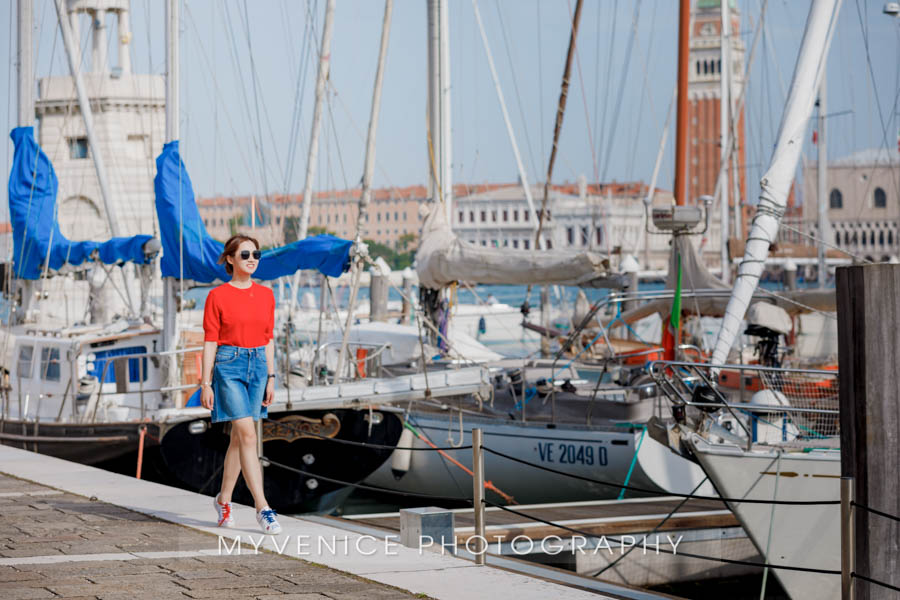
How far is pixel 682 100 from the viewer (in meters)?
20.0

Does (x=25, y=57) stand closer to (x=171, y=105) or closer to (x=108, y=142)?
(x=171, y=105)

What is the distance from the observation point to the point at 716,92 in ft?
504

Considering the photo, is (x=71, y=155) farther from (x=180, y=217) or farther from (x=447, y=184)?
(x=180, y=217)

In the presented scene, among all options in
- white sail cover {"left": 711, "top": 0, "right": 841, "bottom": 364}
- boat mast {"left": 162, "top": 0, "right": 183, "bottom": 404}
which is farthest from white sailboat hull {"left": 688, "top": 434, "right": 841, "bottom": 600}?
boat mast {"left": 162, "top": 0, "right": 183, "bottom": 404}

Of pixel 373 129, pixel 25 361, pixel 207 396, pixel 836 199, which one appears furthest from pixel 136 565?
pixel 836 199

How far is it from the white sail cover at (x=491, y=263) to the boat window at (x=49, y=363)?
559 cm

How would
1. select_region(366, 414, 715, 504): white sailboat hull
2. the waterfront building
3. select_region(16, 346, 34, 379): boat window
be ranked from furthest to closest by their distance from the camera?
1. the waterfront building
2. select_region(16, 346, 34, 379): boat window
3. select_region(366, 414, 715, 504): white sailboat hull

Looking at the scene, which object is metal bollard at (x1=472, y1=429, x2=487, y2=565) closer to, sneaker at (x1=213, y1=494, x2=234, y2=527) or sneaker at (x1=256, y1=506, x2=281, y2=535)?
sneaker at (x1=256, y1=506, x2=281, y2=535)

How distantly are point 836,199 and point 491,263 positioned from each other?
143 meters

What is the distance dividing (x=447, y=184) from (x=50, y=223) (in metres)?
6.91

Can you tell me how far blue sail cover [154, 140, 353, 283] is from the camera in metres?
14.5

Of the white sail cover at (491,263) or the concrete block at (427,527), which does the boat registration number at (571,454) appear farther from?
the concrete block at (427,527)

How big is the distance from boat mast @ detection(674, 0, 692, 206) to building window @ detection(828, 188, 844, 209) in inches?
5433

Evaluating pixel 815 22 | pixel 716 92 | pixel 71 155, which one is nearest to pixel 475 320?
pixel 71 155
